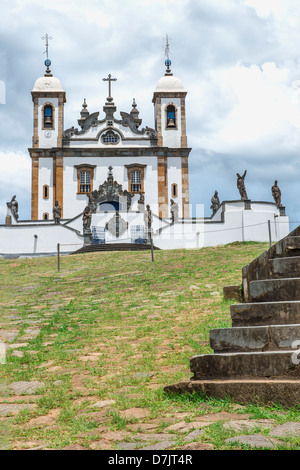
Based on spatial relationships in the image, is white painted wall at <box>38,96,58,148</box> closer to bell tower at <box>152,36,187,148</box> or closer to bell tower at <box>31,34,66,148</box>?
bell tower at <box>31,34,66,148</box>

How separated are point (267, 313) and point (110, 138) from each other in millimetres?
37207

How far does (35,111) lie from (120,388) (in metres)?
39.6

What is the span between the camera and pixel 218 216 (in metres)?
34.4

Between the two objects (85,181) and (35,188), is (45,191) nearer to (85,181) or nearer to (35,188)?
(35,188)

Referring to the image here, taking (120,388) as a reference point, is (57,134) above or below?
above

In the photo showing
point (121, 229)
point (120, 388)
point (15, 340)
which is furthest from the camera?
point (121, 229)

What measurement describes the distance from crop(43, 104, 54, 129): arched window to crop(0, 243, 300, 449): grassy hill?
29146 millimetres

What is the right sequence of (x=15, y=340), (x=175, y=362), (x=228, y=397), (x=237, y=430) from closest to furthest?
1. (x=237, y=430)
2. (x=228, y=397)
3. (x=175, y=362)
4. (x=15, y=340)

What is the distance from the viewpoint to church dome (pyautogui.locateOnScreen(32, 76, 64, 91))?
4284 centimetres

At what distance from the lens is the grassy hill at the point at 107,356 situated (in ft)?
13.2

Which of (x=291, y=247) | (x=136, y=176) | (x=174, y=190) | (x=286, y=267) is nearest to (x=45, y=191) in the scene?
(x=136, y=176)

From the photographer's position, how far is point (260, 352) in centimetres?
462
